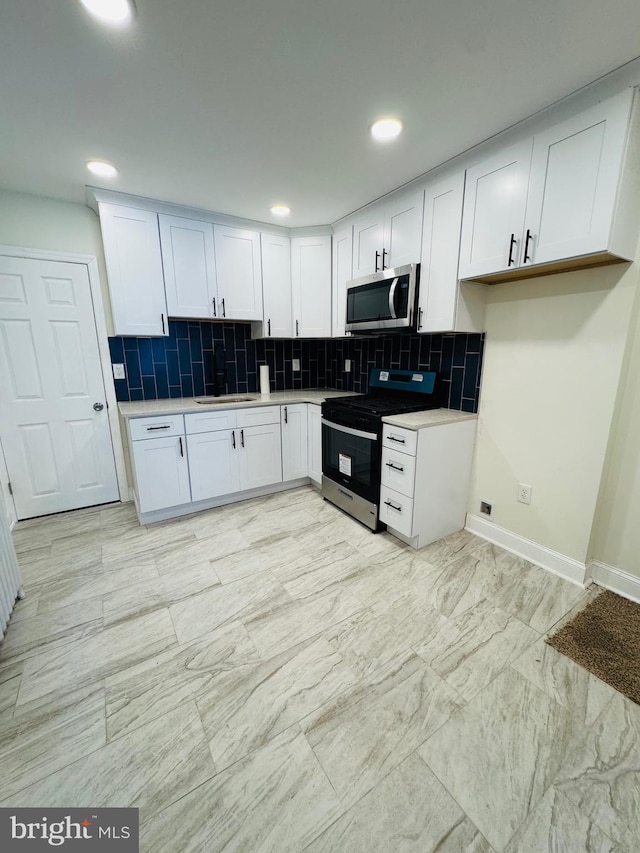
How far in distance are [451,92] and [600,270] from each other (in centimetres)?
113

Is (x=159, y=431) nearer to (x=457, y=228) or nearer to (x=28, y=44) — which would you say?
(x=28, y=44)

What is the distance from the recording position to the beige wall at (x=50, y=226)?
2473 mm

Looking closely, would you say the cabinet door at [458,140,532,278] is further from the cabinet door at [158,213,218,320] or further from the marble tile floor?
the cabinet door at [158,213,218,320]

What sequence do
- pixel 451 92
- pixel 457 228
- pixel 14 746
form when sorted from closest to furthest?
pixel 14 746 → pixel 451 92 → pixel 457 228

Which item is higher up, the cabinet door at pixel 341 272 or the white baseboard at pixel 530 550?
the cabinet door at pixel 341 272

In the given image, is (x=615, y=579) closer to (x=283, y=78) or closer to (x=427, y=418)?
(x=427, y=418)

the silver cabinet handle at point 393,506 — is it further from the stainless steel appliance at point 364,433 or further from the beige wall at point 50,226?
the beige wall at point 50,226

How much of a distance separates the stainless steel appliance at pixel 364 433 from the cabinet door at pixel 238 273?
1.17 metres

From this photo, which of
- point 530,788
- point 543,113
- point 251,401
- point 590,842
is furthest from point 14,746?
point 543,113

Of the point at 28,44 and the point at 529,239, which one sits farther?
the point at 529,239

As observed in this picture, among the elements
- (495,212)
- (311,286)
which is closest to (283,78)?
(495,212)

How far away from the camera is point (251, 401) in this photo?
3092mm

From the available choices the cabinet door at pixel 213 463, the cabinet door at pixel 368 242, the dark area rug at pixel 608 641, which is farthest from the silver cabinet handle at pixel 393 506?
the cabinet door at pixel 368 242

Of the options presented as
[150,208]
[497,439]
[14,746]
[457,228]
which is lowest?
[14,746]
